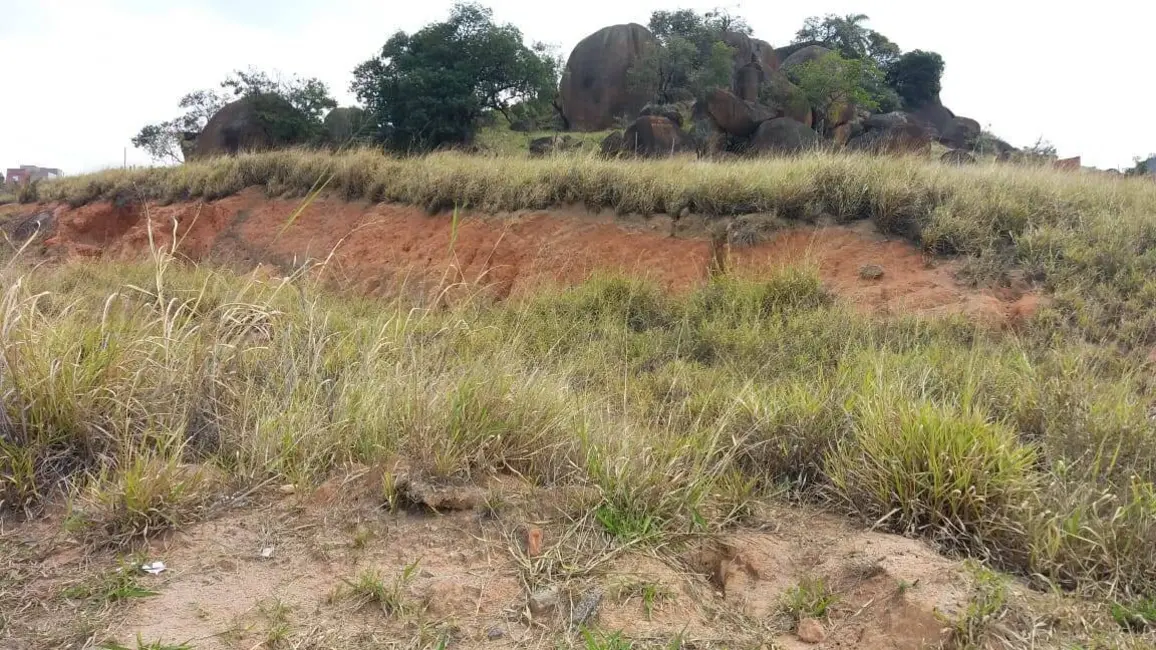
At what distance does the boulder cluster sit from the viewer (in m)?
20.1

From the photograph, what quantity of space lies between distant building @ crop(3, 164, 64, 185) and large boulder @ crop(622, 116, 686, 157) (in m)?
12.8

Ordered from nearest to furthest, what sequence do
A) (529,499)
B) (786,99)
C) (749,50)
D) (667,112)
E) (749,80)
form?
(529,499)
(667,112)
(786,99)
(749,80)
(749,50)

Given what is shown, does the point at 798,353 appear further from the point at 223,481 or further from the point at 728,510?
the point at 223,481

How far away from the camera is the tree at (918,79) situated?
39.5 metres

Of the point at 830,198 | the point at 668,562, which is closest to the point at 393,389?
the point at 668,562

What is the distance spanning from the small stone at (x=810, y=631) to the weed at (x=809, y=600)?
0.03m

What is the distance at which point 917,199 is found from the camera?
7.22 meters

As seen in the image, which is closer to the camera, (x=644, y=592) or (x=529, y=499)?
(x=644, y=592)

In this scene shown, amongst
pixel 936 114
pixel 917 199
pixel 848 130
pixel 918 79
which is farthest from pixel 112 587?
pixel 918 79

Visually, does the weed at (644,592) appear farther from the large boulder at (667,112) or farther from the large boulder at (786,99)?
the large boulder at (786,99)

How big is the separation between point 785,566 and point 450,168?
876cm

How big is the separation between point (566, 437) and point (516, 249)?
6.29 metres

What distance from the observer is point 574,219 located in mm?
9023

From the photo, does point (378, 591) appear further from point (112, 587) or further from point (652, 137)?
point (652, 137)
